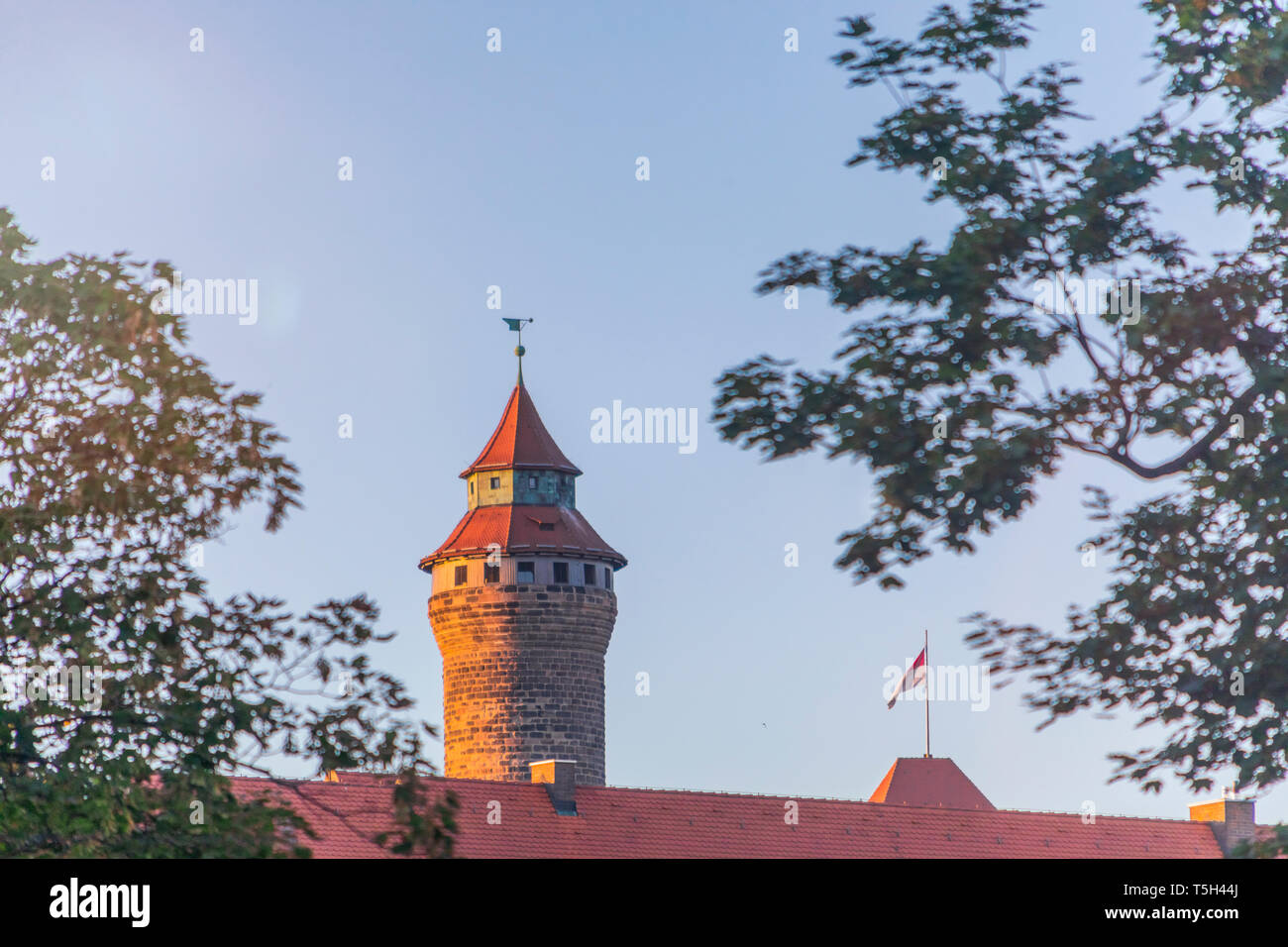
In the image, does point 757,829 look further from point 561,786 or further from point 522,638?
point 522,638

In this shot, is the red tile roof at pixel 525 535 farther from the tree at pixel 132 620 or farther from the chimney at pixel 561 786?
the tree at pixel 132 620

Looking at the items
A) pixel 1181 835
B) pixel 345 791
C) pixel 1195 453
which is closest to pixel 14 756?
pixel 1195 453

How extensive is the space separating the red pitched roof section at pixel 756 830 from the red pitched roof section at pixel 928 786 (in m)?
13.7

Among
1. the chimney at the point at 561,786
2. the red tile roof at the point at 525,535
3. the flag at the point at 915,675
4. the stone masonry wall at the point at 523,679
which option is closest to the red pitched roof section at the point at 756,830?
the chimney at the point at 561,786

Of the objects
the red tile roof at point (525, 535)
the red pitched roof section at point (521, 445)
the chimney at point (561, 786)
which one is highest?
the red pitched roof section at point (521, 445)

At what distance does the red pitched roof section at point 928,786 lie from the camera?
198 ft

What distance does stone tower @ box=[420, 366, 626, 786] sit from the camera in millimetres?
54000

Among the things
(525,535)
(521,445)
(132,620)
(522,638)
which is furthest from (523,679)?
(132,620)

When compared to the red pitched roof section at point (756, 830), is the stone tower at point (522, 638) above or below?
above

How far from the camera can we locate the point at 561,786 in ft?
139

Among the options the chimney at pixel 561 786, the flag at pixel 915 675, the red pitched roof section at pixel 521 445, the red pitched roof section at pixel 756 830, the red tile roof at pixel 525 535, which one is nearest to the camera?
the red pitched roof section at pixel 756 830

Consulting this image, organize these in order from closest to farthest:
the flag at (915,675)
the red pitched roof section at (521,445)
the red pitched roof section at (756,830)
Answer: the red pitched roof section at (756,830), the flag at (915,675), the red pitched roof section at (521,445)
